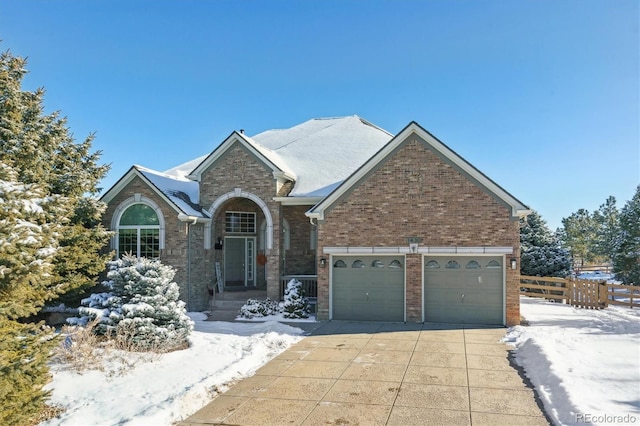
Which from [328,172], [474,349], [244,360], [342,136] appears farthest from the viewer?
[342,136]

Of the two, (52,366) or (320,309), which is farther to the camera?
(320,309)

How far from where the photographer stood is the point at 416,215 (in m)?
14.4

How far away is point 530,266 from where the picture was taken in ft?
91.1

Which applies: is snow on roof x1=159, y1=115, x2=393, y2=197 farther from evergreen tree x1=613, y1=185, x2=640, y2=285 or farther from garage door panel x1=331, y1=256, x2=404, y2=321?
evergreen tree x1=613, y1=185, x2=640, y2=285

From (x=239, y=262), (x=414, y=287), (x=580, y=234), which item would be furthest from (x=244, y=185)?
(x=580, y=234)

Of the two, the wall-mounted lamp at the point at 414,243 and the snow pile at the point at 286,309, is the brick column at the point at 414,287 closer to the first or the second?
the wall-mounted lamp at the point at 414,243

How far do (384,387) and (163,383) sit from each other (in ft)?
13.2

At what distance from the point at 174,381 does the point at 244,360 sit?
5.61 ft

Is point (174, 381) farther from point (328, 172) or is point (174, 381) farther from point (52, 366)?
point (328, 172)

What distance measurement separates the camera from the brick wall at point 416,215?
13891 mm

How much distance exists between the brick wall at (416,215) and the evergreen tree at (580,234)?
40.1m

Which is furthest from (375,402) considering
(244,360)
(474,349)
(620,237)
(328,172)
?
(620,237)

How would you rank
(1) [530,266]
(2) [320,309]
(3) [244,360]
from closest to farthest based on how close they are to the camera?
1. (3) [244,360]
2. (2) [320,309]
3. (1) [530,266]

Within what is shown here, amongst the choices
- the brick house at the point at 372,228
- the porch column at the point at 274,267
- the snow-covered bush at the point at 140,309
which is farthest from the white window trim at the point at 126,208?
the snow-covered bush at the point at 140,309
